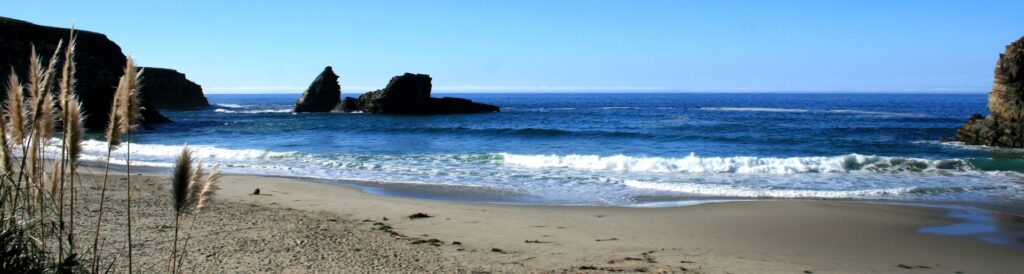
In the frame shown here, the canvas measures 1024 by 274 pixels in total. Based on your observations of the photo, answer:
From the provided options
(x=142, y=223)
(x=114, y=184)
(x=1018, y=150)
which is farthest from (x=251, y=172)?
(x=1018, y=150)

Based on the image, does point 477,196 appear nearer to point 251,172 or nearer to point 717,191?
point 717,191

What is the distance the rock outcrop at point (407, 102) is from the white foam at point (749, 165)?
3725 centimetres

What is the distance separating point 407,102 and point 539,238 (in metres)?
48.4

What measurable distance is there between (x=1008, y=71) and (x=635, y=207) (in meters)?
19.3

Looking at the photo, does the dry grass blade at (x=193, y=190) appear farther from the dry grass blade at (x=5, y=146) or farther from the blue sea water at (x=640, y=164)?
the blue sea water at (x=640, y=164)

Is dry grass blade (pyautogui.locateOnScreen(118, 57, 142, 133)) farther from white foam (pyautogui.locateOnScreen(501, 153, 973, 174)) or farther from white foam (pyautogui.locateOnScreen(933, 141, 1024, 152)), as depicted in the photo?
white foam (pyautogui.locateOnScreen(933, 141, 1024, 152))

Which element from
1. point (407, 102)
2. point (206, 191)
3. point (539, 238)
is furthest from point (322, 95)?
point (206, 191)

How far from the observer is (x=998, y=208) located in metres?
11.1

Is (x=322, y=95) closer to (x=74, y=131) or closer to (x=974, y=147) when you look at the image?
(x=974, y=147)

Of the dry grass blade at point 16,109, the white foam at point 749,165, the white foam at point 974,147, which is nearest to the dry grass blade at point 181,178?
the dry grass blade at point 16,109

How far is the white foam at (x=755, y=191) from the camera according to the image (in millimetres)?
12500

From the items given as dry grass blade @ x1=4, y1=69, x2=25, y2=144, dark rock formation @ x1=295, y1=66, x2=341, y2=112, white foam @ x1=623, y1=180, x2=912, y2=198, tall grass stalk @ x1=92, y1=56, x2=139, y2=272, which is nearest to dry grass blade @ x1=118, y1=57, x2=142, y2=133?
tall grass stalk @ x1=92, y1=56, x2=139, y2=272

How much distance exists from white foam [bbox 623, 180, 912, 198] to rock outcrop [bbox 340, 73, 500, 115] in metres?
42.4

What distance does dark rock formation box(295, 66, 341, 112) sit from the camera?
60094 mm
